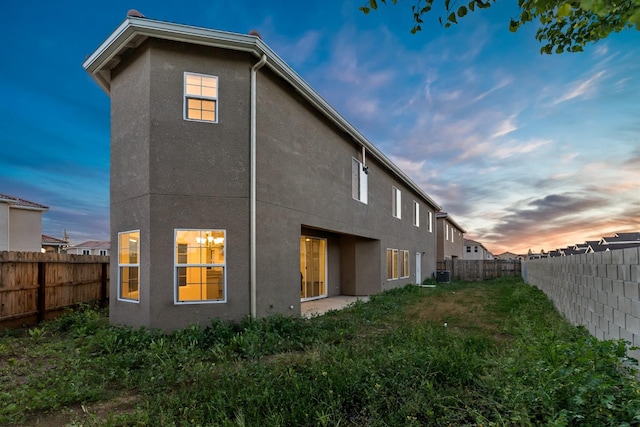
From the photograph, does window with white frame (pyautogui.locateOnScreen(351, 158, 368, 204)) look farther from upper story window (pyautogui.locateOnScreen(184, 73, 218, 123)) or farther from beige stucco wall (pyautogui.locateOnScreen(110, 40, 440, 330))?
upper story window (pyautogui.locateOnScreen(184, 73, 218, 123))

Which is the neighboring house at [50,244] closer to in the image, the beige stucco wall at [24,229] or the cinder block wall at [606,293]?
the beige stucco wall at [24,229]

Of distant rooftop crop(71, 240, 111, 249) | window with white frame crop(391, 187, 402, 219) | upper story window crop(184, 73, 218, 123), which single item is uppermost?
upper story window crop(184, 73, 218, 123)

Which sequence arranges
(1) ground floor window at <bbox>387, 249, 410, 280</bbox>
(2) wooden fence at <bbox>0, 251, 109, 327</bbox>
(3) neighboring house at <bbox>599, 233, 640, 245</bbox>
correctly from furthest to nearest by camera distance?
(3) neighboring house at <bbox>599, 233, 640, 245</bbox>
(1) ground floor window at <bbox>387, 249, 410, 280</bbox>
(2) wooden fence at <bbox>0, 251, 109, 327</bbox>

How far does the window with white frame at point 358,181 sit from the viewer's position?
1321 cm

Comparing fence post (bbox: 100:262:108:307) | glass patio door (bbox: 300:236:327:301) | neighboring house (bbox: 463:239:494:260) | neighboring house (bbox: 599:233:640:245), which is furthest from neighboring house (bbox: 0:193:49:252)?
neighboring house (bbox: 463:239:494:260)

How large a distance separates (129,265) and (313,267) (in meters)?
6.99

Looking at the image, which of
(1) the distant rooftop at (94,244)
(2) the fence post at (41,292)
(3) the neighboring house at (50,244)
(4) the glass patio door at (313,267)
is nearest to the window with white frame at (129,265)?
(2) the fence post at (41,292)

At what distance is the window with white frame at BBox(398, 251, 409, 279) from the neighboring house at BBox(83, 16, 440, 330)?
10064mm

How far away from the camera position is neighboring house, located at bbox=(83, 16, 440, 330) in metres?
7.19

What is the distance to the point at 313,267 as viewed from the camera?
43.9 feet

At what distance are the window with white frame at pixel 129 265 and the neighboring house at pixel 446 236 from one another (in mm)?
25423

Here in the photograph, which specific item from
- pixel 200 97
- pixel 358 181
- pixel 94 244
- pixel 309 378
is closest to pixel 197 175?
pixel 200 97

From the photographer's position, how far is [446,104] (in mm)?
12797

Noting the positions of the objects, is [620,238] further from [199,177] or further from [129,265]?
[129,265]
